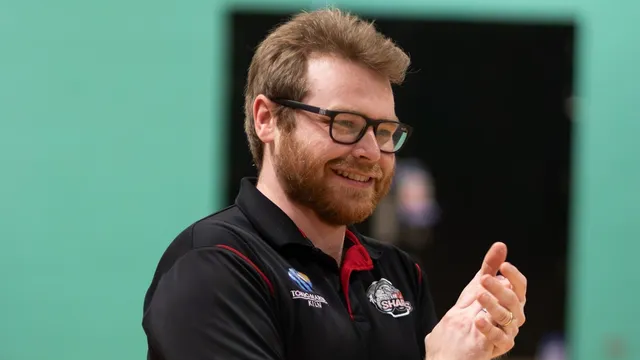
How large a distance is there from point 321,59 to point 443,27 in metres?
3.17

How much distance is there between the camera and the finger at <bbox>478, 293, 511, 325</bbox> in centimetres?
164

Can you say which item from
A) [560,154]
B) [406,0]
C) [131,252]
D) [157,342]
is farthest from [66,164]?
[157,342]

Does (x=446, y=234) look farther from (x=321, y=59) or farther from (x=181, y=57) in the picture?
(x=321, y=59)

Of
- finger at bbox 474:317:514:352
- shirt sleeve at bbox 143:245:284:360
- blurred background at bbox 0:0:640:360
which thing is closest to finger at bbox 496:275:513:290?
finger at bbox 474:317:514:352

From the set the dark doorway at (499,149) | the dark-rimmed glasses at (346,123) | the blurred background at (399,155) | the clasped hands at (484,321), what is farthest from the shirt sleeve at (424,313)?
the dark doorway at (499,149)

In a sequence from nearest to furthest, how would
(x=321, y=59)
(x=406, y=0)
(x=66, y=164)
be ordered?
(x=321, y=59) < (x=66, y=164) < (x=406, y=0)

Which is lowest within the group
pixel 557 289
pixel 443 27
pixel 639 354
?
pixel 639 354

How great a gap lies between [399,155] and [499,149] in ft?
1.95

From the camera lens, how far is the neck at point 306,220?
1.86 metres

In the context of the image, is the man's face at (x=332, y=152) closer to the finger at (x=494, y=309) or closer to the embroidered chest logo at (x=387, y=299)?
the embroidered chest logo at (x=387, y=299)

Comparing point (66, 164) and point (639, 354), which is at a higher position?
point (66, 164)

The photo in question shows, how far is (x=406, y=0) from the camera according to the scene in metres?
4.82

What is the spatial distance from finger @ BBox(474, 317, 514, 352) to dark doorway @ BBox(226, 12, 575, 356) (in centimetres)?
321

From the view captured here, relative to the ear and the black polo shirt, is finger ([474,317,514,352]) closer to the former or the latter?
the black polo shirt
